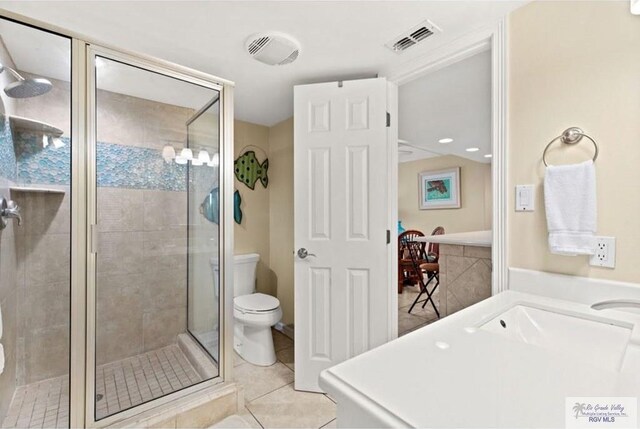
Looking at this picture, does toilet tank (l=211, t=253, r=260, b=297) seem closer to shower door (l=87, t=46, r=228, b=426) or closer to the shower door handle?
shower door (l=87, t=46, r=228, b=426)

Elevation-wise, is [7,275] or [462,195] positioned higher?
[462,195]

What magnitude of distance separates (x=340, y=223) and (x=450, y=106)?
1.61m

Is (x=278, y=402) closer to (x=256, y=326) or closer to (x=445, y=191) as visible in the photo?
(x=256, y=326)

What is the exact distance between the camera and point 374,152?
6.19 feet

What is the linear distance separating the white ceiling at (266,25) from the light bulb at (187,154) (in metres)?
0.55

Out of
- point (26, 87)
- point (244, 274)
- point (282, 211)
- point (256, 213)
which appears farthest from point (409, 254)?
point (26, 87)

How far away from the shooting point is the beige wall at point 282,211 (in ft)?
9.37

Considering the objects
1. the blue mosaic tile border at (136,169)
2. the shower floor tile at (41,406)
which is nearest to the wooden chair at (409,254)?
the blue mosaic tile border at (136,169)

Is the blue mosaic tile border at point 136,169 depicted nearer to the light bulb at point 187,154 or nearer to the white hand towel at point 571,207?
the light bulb at point 187,154

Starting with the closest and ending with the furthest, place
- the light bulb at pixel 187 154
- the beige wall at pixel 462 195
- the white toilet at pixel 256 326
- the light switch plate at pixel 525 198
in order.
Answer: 1. the light switch plate at pixel 525 198
2. the light bulb at pixel 187 154
3. the white toilet at pixel 256 326
4. the beige wall at pixel 462 195

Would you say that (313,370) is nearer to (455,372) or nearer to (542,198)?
(455,372)

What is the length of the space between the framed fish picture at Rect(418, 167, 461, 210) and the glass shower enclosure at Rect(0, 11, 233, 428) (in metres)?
4.57

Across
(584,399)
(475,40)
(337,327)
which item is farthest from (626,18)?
(337,327)

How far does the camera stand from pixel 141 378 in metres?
1.77
